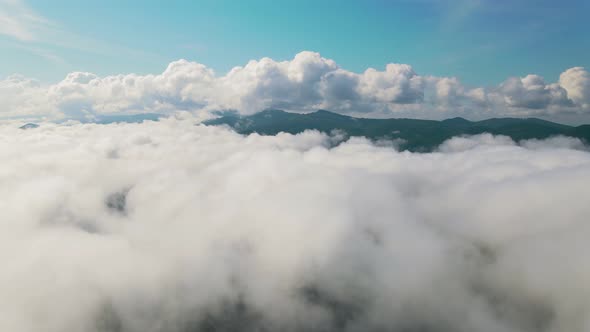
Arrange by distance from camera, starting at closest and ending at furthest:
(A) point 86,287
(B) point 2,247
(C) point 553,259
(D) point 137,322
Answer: (C) point 553,259
(B) point 2,247
(A) point 86,287
(D) point 137,322

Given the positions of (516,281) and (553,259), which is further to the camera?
(516,281)

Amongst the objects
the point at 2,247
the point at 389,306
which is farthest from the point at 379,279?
the point at 2,247

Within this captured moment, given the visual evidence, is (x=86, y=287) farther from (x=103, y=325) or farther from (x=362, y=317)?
(x=362, y=317)

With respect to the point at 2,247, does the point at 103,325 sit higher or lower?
lower

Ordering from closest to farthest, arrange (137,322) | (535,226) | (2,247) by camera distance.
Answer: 1. (535,226)
2. (2,247)
3. (137,322)

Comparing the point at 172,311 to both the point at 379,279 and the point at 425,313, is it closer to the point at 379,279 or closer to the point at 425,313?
the point at 379,279

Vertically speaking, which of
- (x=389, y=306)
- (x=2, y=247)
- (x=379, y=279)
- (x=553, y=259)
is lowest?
(x=389, y=306)

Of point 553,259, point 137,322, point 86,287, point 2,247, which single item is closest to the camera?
point 553,259

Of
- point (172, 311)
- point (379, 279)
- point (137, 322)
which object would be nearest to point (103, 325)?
point (137, 322)

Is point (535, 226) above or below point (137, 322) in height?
above
